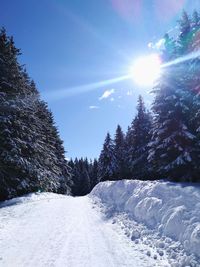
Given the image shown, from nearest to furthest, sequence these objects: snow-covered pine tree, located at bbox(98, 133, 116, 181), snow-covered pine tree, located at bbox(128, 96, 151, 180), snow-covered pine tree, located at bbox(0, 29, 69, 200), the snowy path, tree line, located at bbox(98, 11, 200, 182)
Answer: the snowy path
tree line, located at bbox(98, 11, 200, 182)
snow-covered pine tree, located at bbox(0, 29, 69, 200)
snow-covered pine tree, located at bbox(128, 96, 151, 180)
snow-covered pine tree, located at bbox(98, 133, 116, 181)

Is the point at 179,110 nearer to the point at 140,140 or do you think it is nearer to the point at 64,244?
the point at 64,244

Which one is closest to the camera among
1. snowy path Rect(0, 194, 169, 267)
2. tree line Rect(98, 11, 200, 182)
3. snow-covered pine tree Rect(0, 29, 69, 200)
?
snowy path Rect(0, 194, 169, 267)

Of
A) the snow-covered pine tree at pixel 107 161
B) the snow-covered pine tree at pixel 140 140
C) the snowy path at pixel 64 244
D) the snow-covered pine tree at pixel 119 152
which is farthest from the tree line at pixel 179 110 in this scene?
the snow-covered pine tree at pixel 107 161

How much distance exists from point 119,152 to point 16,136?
35169 mm

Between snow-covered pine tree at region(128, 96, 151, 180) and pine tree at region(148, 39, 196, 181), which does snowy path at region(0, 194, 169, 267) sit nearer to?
pine tree at region(148, 39, 196, 181)

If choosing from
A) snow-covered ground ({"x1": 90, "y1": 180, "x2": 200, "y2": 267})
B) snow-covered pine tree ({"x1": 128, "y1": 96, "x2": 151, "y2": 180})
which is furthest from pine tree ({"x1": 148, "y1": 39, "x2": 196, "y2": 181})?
snow-covered pine tree ({"x1": 128, "y1": 96, "x2": 151, "y2": 180})

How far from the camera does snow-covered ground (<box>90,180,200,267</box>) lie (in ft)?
24.1

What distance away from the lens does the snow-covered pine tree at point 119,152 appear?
50844 mm

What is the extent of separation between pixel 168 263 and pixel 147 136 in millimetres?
30227

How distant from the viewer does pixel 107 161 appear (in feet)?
179

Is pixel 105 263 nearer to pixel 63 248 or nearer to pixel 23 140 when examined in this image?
pixel 63 248

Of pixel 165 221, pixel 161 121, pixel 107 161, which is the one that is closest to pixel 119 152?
pixel 107 161

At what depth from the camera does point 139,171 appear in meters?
35.0

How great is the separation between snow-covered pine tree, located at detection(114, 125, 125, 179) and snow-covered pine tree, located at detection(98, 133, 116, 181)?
0.69m
